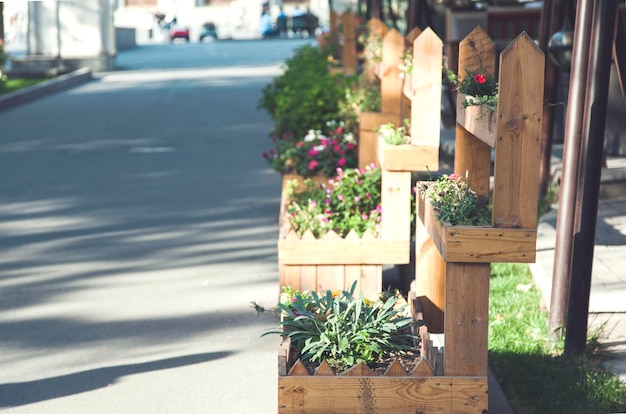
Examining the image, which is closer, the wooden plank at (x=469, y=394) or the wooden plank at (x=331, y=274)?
the wooden plank at (x=469, y=394)

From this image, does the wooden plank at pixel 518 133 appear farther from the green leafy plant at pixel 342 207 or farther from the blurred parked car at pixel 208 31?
the blurred parked car at pixel 208 31

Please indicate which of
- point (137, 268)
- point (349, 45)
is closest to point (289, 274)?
point (137, 268)

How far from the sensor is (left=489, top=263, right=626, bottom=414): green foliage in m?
4.40

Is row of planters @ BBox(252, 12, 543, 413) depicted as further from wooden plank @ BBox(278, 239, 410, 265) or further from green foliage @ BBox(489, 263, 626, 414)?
green foliage @ BBox(489, 263, 626, 414)

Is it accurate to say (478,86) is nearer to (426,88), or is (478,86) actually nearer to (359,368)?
(426,88)

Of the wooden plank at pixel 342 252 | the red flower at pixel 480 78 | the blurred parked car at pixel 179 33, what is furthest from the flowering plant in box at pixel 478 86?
the blurred parked car at pixel 179 33

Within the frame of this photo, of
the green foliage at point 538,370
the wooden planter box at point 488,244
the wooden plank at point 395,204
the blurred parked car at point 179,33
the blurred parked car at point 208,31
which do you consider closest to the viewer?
the wooden planter box at point 488,244

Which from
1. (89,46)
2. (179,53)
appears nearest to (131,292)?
(89,46)

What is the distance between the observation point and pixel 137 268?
24.9 feet

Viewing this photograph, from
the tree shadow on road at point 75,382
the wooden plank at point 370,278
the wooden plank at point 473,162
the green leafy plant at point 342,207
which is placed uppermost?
the wooden plank at point 473,162

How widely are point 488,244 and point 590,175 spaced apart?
60.1 inches

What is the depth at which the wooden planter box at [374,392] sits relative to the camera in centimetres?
376

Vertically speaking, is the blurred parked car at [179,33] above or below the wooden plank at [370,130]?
above

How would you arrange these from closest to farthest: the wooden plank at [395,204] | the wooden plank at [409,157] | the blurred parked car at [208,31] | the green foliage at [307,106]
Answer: the wooden plank at [409,157]
the wooden plank at [395,204]
the green foliage at [307,106]
the blurred parked car at [208,31]
